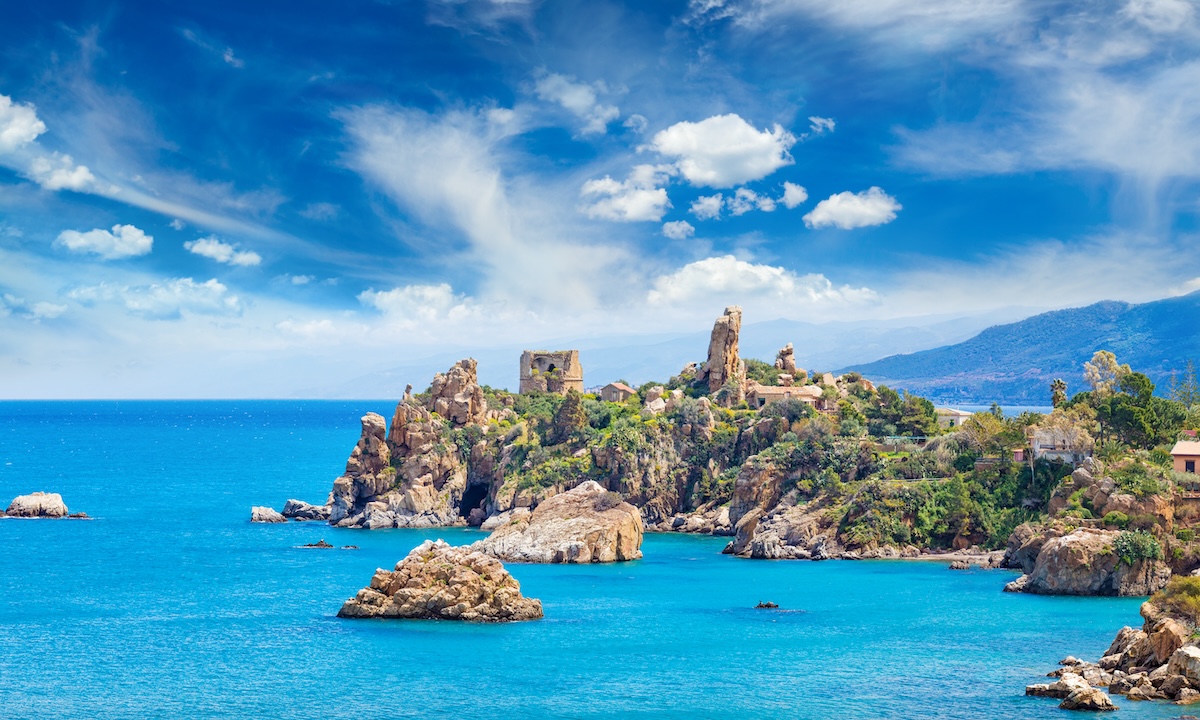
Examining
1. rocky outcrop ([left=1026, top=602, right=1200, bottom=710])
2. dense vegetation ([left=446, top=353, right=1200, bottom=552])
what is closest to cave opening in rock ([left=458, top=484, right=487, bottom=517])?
dense vegetation ([left=446, top=353, right=1200, bottom=552])

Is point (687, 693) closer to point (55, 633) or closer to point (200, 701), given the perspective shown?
point (200, 701)

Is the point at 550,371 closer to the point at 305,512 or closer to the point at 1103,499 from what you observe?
the point at 305,512

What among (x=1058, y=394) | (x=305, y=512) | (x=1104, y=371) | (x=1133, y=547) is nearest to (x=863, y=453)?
(x=1058, y=394)

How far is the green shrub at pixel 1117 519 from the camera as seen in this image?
79250 mm

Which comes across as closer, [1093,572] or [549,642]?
[549,642]

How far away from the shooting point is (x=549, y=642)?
60906mm

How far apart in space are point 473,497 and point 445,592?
57.7 meters

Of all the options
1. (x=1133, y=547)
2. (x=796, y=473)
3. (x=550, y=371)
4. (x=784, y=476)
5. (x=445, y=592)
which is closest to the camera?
(x=445, y=592)

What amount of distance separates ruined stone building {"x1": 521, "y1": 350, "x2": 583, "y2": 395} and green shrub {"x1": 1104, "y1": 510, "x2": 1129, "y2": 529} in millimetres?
74858

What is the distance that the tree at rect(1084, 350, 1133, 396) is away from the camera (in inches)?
4737

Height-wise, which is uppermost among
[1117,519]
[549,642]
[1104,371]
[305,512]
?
[1104,371]

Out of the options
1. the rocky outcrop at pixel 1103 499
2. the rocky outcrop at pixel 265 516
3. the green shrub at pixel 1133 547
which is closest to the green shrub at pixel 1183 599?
the green shrub at pixel 1133 547

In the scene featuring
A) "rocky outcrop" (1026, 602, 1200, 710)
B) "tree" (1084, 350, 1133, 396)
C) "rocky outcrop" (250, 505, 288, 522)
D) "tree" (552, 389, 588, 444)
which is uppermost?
"tree" (1084, 350, 1133, 396)

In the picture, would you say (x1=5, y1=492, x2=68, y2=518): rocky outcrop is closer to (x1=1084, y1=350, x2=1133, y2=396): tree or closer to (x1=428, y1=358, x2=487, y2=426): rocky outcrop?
(x1=428, y1=358, x2=487, y2=426): rocky outcrop
